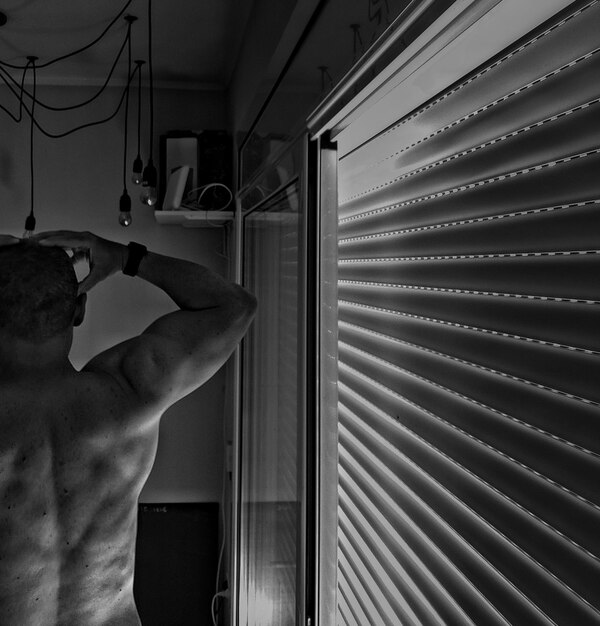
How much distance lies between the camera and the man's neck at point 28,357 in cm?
105

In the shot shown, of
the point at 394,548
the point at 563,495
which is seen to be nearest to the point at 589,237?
the point at 563,495

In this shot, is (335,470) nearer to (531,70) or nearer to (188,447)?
(531,70)

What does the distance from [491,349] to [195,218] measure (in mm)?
2448

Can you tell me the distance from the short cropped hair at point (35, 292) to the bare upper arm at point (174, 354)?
0.40 ft

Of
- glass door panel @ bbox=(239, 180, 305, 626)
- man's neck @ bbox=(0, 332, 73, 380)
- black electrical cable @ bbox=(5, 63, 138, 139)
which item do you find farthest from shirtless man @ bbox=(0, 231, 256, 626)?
black electrical cable @ bbox=(5, 63, 138, 139)

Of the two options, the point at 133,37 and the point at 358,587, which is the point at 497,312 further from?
the point at 133,37

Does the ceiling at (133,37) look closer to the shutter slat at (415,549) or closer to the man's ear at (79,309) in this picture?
the man's ear at (79,309)

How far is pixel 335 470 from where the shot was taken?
129 centimetres

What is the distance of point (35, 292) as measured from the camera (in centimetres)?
105

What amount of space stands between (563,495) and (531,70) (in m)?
0.40

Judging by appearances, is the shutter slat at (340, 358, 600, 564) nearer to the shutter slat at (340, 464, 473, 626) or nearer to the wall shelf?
the shutter slat at (340, 464, 473, 626)

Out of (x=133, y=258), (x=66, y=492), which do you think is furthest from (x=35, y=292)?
(x=66, y=492)

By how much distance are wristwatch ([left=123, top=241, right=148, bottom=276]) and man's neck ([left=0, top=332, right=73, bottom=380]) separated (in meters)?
0.20

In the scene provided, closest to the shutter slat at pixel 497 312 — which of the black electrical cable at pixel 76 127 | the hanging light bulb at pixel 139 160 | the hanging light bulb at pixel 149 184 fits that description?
the hanging light bulb at pixel 149 184
